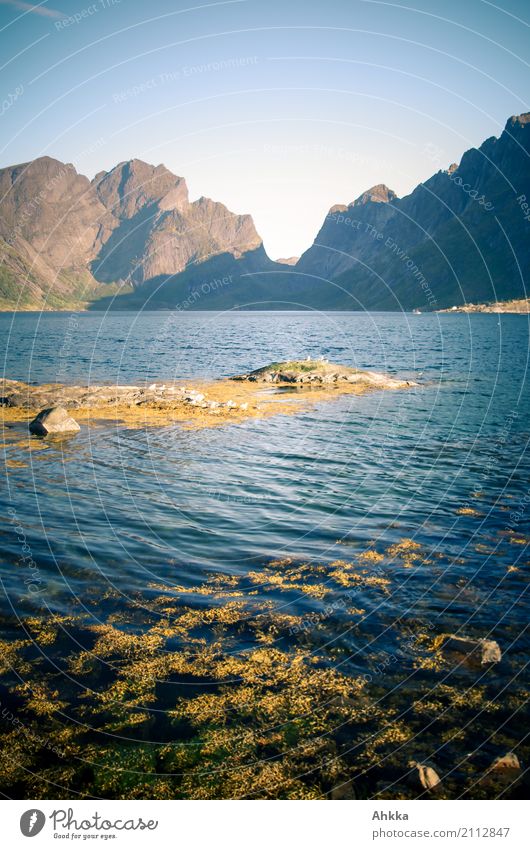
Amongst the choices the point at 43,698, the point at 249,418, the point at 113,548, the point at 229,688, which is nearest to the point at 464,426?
the point at 249,418

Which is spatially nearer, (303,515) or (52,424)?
(303,515)

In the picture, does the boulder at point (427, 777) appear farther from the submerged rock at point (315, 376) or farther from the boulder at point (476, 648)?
the submerged rock at point (315, 376)

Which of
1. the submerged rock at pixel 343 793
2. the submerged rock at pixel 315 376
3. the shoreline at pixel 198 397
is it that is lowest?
the submerged rock at pixel 343 793

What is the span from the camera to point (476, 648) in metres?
9.92

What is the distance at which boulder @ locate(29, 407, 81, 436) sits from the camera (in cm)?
2816

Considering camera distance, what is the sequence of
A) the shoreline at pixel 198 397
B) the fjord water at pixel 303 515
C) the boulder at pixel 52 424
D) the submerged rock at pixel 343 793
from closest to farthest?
the submerged rock at pixel 343 793 → the fjord water at pixel 303 515 → the boulder at pixel 52 424 → the shoreline at pixel 198 397

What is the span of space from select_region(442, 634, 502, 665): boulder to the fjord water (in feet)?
0.84

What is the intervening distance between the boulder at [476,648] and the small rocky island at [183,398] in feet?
73.1

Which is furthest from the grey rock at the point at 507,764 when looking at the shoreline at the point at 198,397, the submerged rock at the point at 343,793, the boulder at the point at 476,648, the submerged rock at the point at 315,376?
the submerged rock at the point at 315,376

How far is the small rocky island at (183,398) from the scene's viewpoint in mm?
31969

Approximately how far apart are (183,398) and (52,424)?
11576mm

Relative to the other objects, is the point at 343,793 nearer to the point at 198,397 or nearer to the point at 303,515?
the point at 303,515

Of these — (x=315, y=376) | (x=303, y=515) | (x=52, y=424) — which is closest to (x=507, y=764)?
(x=303, y=515)

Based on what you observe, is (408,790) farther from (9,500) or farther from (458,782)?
(9,500)
